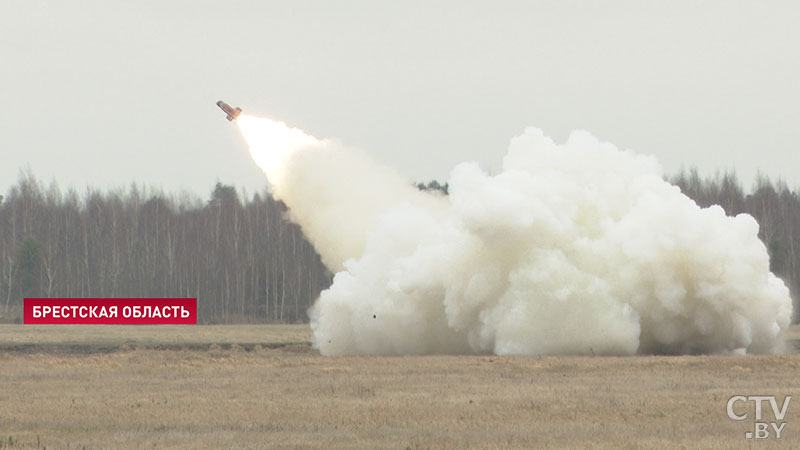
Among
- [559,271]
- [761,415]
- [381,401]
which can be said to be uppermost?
[559,271]

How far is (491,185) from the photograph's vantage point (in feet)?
155

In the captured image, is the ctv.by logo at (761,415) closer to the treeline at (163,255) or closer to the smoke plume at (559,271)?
the smoke plume at (559,271)

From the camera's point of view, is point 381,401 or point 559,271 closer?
point 381,401

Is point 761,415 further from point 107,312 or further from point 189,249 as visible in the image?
point 189,249

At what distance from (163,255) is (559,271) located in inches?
2815

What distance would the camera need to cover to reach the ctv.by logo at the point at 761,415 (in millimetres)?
23344

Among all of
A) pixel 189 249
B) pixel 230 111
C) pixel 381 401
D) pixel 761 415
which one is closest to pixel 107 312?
pixel 189 249

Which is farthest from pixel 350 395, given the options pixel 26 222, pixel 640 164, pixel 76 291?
pixel 26 222

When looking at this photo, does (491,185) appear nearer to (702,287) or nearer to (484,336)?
(484,336)

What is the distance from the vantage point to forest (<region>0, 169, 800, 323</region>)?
101062 millimetres

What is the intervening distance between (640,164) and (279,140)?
1560 cm

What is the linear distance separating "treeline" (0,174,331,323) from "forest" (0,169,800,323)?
4.1 inches

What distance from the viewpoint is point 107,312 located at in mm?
89750

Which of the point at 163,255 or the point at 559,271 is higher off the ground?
the point at 163,255
